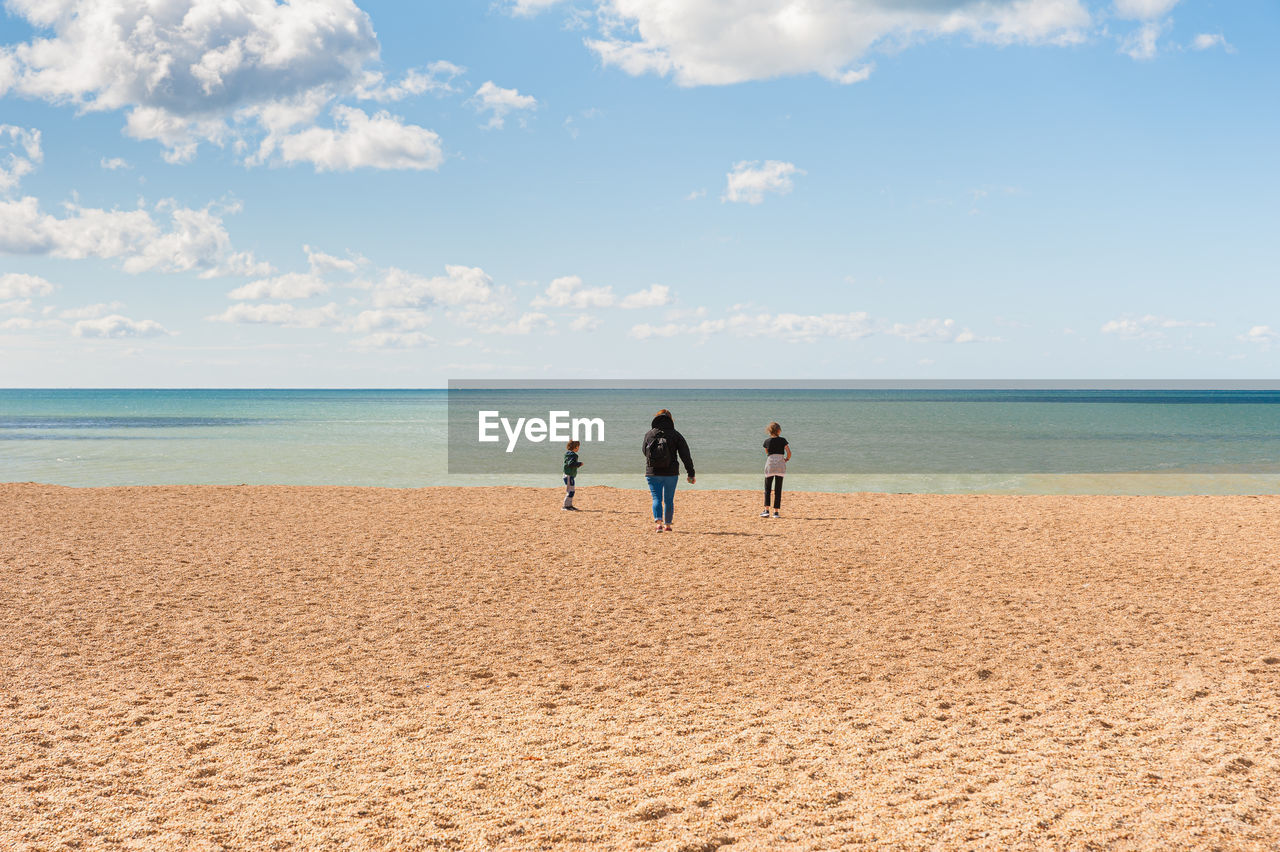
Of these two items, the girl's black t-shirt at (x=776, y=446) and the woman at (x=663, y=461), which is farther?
the girl's black t-shirt at (x=776, y=446)

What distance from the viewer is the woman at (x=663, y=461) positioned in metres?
13.9

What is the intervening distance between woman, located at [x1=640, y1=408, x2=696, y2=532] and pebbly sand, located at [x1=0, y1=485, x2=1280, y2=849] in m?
1.02

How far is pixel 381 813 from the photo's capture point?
4.46m

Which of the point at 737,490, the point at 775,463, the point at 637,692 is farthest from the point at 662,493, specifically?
the point at 637,692

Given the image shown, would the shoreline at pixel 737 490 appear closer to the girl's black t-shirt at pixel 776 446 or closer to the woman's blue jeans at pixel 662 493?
the girl's black t-shirt at pixel 776 446

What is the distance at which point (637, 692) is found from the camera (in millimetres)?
6484

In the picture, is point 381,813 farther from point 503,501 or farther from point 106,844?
point 503,501

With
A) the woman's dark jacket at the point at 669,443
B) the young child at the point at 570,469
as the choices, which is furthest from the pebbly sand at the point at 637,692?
the young child at the point at 570,469

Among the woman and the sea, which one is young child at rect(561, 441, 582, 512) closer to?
the woman

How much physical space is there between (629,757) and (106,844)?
2724mm

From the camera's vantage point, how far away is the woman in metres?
13.9

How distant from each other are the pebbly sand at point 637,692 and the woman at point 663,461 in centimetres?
102

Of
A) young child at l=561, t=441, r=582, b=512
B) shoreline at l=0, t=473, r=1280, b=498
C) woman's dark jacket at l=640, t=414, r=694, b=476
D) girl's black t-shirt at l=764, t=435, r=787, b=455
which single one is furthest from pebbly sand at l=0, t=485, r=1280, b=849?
shoreline at l=0, t=473, r=1280, b=498

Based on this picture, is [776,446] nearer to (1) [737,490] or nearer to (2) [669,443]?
(2) [669,443]
